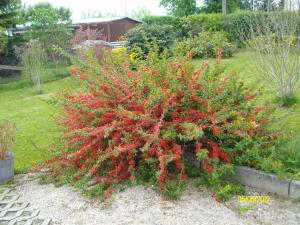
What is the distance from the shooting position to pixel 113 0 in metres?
39.3

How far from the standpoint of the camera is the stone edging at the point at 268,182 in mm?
3297

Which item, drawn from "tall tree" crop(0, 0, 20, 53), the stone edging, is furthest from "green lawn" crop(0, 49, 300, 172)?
"tall tree" crop(0, 0, 20, 53)

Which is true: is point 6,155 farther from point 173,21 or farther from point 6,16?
point 173,21

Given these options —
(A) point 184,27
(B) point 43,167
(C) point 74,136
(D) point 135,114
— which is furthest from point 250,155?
(A) point 184,27

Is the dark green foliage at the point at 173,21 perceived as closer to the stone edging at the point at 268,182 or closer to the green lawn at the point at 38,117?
the green lawn at the point at 38,117

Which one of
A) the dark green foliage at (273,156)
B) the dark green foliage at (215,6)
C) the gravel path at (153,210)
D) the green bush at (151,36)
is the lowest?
Result: the gravel path at (153,210)

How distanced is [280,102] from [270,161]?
2648mm

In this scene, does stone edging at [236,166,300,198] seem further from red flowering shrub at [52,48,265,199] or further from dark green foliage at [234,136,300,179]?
red flowering shrub at [52,48,265,199]

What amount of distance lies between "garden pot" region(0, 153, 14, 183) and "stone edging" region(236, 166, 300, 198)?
2.50m

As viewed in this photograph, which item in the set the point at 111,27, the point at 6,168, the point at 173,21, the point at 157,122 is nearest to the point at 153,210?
the point at 157,122

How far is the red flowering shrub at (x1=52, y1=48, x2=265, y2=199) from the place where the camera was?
361cm

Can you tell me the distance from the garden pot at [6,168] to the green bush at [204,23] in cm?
1249

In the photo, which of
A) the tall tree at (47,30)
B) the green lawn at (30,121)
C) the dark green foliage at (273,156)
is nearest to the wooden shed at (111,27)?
the tall tree at (47,30)

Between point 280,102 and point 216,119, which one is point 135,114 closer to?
point 216,119
